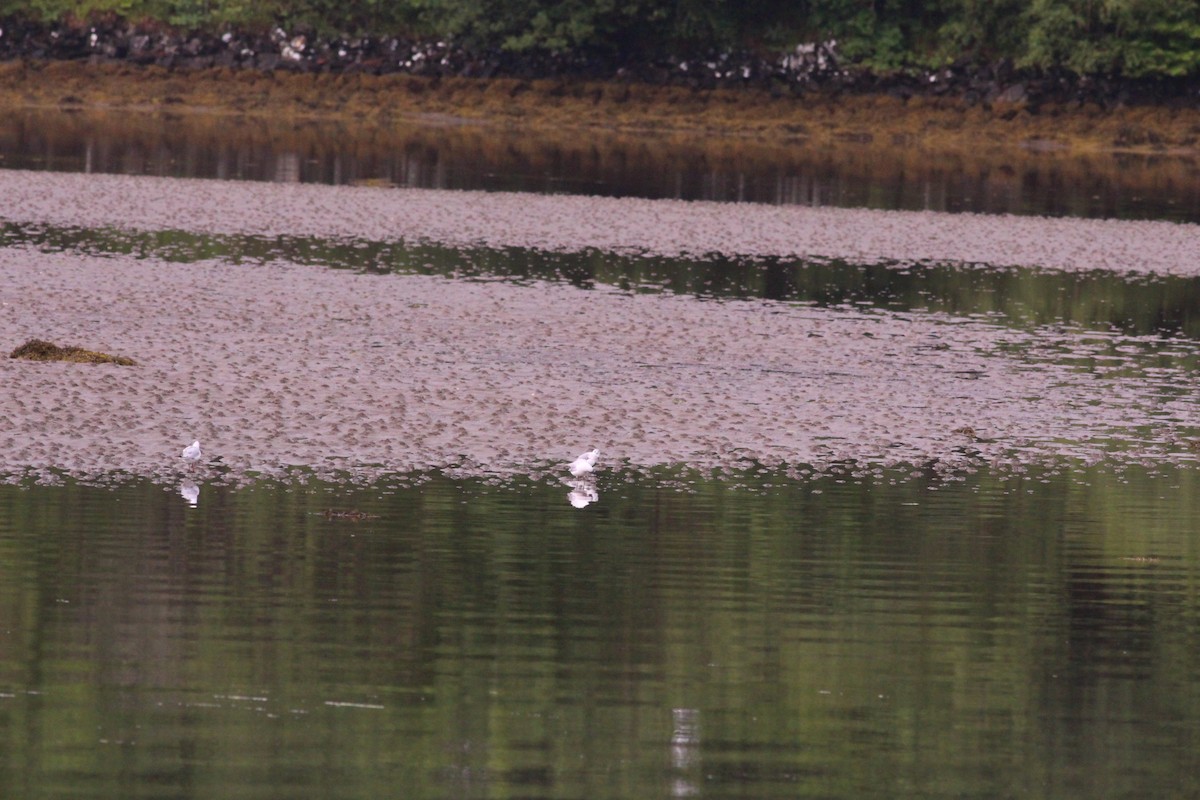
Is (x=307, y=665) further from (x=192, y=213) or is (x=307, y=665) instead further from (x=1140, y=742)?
(x=192, y=213)

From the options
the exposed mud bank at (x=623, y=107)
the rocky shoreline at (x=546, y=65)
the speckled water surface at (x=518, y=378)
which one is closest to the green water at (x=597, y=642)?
the speckled water surface at (x=518, y=378)

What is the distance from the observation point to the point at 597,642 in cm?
1106

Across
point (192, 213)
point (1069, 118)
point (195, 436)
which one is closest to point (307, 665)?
point (195, 436)

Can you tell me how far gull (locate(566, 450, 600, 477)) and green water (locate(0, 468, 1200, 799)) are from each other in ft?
0.87

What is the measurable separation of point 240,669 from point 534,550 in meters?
3.24

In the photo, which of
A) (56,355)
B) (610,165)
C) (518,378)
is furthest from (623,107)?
(56,355)

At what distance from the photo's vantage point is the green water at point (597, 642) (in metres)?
9.05

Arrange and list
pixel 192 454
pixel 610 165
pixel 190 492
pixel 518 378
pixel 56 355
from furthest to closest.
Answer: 1. pixel 610 165
2. pixel 518 378
3. pixel 56 355
4. pixel 192 454
5. pixel 190 492

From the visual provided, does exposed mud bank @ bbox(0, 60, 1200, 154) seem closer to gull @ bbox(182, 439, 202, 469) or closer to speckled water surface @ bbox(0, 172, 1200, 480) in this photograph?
speckled water surface @ bbox(0, 172, 1200, 480)

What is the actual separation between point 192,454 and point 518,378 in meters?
5.15

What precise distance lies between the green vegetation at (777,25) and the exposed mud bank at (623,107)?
1.48 meters

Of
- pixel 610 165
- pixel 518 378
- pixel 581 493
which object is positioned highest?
pixel 581 493

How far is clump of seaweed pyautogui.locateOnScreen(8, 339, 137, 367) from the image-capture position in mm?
19125

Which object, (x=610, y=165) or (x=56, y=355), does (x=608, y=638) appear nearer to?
(x=56, y=355)
